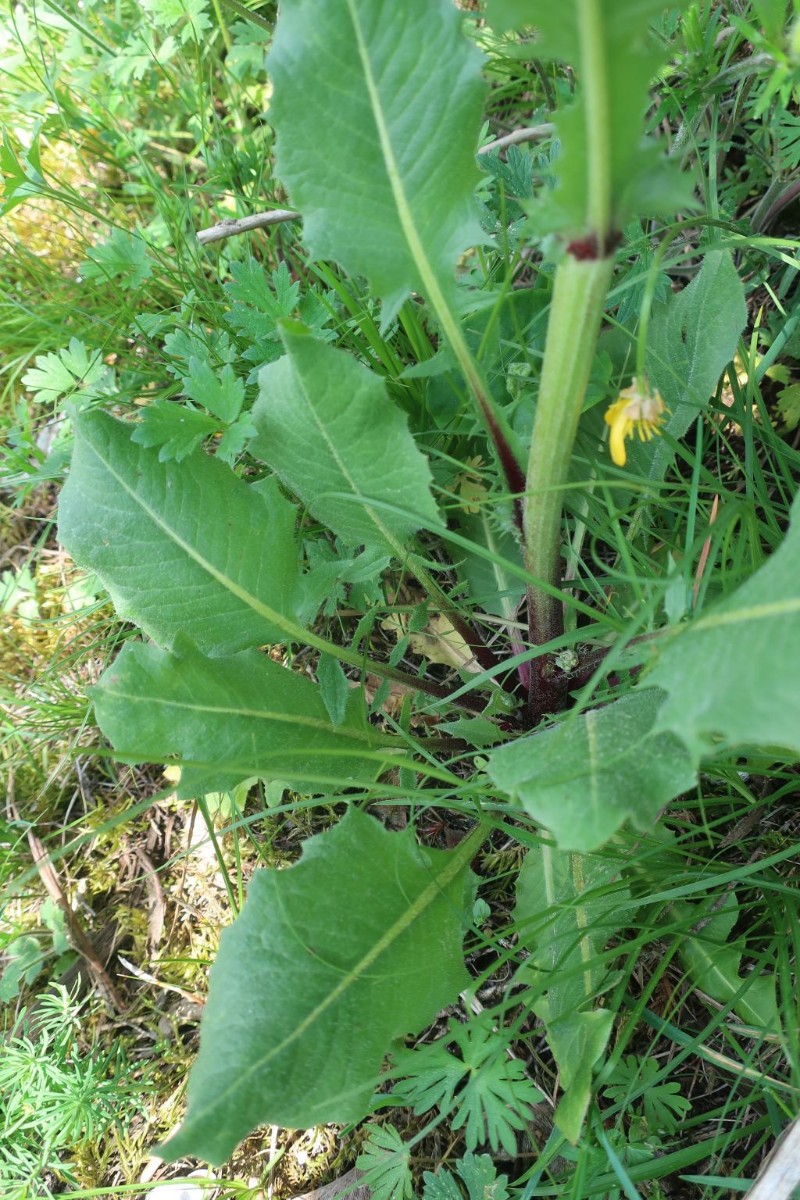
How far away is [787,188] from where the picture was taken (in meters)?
1.55

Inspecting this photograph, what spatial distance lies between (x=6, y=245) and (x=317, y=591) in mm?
1420

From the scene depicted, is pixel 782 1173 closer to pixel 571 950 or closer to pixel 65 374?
pixel 571 950

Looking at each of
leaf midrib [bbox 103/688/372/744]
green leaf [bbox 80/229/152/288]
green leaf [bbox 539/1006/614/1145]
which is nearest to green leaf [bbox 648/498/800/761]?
green leaf [bbox 539/1006/614/1145]

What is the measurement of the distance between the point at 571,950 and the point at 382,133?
112 centimetres

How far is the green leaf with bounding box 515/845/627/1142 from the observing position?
117cm

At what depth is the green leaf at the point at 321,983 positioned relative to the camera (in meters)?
1.03

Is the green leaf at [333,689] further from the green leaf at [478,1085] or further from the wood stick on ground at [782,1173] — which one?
the wood stick on ground at [782,1173]

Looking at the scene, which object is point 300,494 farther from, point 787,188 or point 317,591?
point 787,188

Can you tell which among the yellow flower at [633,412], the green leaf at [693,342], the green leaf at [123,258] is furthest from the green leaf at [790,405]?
the green leaf at [123,258]

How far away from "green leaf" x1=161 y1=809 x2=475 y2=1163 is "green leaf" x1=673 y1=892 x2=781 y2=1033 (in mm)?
358

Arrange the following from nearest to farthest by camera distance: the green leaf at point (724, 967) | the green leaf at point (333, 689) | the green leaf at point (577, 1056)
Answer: the green leaf at point (577, 1056), the green leaf at point (724, 967), the green leaf at point (333, 689)

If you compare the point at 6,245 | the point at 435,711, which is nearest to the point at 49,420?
the point at 6,245

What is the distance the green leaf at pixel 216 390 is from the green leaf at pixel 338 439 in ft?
0.41

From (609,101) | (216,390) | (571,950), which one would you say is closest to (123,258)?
(216,390)
